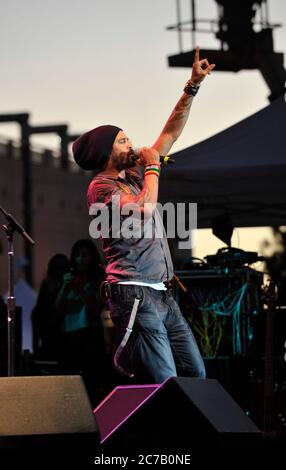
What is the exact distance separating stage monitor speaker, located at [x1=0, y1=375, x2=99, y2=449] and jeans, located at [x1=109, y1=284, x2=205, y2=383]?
69cm

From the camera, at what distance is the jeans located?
19.7 ft

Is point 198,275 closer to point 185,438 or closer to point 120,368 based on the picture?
point 120,368

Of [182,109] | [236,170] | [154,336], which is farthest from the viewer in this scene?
[236,170]

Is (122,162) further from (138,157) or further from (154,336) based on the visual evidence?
(154,336)

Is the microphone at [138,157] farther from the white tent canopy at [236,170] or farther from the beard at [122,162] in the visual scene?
the white tent canopy at [236,170]

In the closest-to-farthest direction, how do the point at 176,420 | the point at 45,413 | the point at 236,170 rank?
1. the point at 45,413
2. the point at 176,420
3. the point at 236,170

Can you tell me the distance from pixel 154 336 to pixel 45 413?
1059 mm

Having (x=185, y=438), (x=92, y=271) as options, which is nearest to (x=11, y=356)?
(x=185, y=438)

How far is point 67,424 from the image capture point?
5043mm

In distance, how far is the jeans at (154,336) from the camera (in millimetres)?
6016

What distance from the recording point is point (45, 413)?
201 inches

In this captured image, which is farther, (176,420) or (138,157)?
(138,157)

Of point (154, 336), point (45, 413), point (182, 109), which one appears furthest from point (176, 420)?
point (182, 109)
